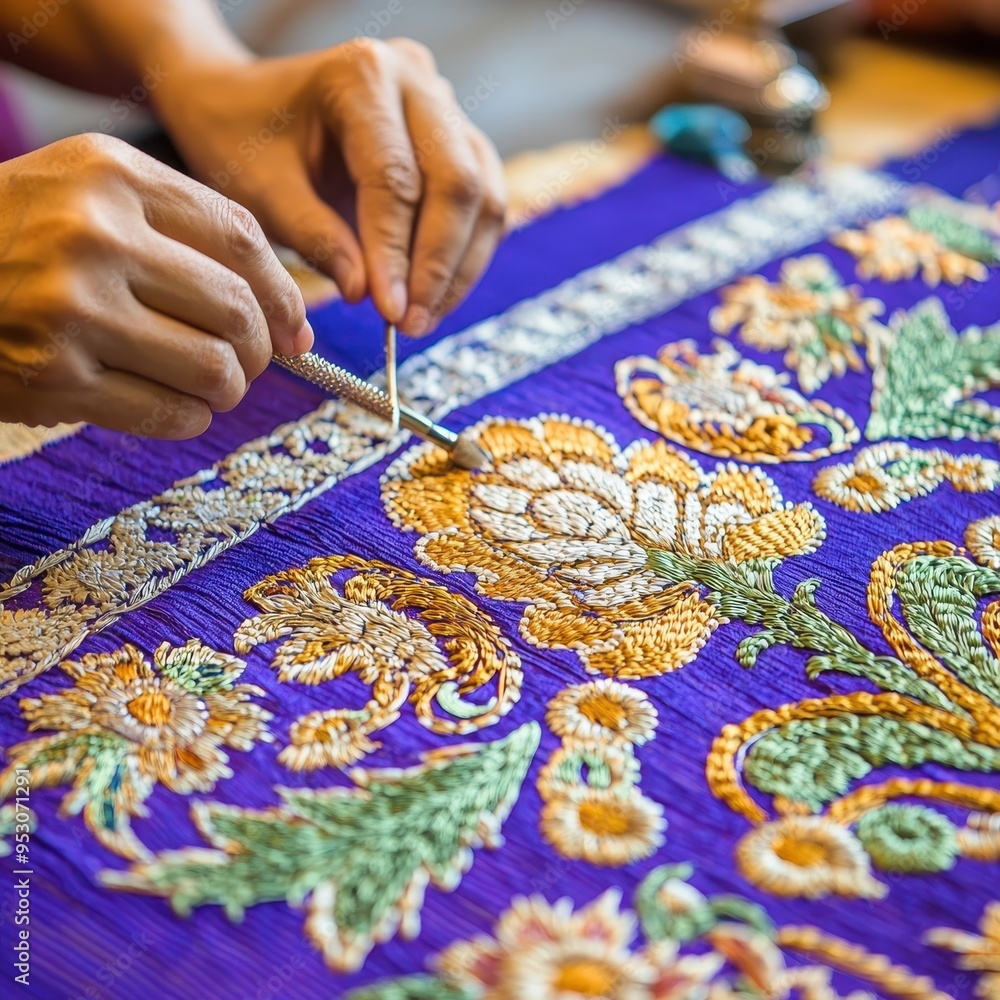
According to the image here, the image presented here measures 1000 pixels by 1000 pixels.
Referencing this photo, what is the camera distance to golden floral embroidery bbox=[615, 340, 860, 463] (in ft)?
2.07

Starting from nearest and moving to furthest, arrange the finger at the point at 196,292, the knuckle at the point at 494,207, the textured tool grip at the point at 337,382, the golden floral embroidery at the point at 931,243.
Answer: the finger at the point at 196,292 < the textured tool grip at the point at 337,382 < the knuckle at the point at 494,207 < the golden floral embroidery at the point at 931,243

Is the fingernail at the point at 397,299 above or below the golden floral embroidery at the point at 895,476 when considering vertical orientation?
above

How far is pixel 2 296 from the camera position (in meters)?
0.43

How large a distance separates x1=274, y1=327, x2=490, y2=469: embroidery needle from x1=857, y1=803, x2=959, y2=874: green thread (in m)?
0.29

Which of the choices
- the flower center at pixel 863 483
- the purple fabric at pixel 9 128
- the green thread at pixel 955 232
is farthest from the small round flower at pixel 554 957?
the purple fabric at pixel 9 128

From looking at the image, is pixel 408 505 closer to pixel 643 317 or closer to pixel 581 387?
pixel 581 387

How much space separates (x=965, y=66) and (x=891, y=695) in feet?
3.69

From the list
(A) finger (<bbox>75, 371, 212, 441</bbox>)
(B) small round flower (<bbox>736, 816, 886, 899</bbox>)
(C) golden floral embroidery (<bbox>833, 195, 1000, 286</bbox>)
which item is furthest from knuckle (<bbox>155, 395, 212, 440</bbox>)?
(C) golden floral embroidery (<bbox>833, 195, 1000, 286</bbox>)

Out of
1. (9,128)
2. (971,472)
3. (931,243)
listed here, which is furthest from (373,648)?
(9,128)

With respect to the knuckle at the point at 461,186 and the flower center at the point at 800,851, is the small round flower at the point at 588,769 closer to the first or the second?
the flower center at the point at 800,851

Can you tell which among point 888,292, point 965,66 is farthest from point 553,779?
point 965,66

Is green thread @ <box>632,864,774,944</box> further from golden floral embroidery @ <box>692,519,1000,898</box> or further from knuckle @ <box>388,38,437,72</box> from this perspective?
knuckle @ <box>388,38,437,72</box>

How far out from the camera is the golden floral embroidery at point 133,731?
1.35 ft

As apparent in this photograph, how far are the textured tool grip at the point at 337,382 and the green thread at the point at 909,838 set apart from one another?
32 centimetres
